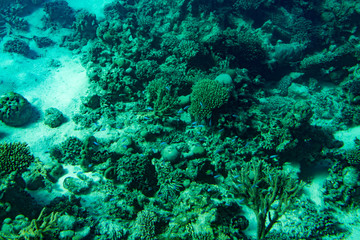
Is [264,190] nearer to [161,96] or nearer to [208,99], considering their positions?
[208,99]

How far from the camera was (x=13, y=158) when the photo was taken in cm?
561

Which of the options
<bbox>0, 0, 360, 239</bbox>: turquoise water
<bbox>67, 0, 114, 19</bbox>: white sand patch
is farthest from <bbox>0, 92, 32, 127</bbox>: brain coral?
<bbox>67, 0, 114, 19</bbox>: white sand patch

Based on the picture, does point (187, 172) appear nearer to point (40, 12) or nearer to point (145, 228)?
point (145, 228)

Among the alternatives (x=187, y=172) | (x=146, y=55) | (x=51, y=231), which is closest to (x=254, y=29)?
(x=146, y=55)

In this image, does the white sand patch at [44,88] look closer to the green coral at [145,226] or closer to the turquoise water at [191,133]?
the turquoise water at [191,133]

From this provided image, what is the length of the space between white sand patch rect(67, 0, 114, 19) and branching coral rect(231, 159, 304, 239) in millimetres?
18219

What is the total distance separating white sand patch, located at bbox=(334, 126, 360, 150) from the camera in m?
7.62

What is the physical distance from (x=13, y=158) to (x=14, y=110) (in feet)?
11.7

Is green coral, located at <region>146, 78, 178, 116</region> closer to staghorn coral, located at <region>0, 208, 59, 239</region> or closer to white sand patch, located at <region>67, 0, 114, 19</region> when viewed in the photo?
staghorn coral, located at <region>0, 208, 59, 239</region>

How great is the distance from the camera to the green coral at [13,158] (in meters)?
5.50

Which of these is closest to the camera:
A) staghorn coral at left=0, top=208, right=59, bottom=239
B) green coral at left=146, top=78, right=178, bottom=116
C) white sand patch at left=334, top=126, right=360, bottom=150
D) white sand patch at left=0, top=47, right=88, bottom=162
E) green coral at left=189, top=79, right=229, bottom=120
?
staghorn coral at left=0, top=208, right=59, bottom=239

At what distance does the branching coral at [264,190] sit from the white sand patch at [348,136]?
391cm

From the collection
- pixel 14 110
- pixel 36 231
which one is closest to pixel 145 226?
pixel 36 231

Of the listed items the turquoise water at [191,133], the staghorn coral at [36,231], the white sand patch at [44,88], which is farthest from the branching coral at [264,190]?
the white sand patch at [44,88]
